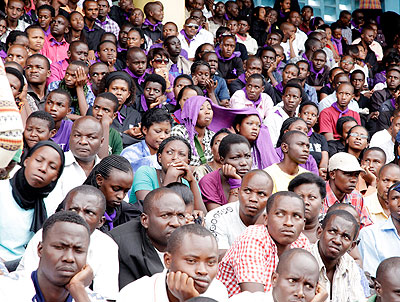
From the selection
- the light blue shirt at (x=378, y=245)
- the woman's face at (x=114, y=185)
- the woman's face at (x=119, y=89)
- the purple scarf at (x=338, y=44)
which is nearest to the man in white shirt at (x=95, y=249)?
the woman's face at (x=114, y=185)

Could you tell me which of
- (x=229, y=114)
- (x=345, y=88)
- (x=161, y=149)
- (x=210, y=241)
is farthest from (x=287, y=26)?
(x=210, y=241)

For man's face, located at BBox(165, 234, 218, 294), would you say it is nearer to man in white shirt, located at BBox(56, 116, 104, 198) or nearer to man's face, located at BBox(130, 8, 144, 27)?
man in white shirt, located at BBox(56, 116, 104, 198)

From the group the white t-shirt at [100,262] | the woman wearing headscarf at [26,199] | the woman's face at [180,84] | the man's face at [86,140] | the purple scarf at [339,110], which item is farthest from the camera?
the purple scarf at [339,110]

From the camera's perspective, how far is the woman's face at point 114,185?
4.62 meters

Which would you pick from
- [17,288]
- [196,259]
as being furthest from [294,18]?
[17,288]

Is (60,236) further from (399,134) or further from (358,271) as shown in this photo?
(399,134)

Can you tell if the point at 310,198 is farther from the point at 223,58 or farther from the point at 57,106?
the point at 223,58

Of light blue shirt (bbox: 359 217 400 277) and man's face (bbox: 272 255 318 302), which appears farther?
light blue shirt (bbox: 359 217 400 277)

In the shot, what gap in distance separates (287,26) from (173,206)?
852cm

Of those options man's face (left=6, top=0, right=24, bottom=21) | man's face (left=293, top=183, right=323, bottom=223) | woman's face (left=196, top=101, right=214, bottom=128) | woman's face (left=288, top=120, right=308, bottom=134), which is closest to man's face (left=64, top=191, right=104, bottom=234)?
man's face (left=293, top=183, right=323, bottom=223)

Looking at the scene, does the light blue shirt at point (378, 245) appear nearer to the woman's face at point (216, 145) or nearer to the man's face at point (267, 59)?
the woman's face at point (216, 145)

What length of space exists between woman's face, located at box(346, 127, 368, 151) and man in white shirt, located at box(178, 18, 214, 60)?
11.4ft

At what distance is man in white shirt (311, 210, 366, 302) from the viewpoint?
458cm

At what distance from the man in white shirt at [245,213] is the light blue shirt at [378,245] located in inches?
44.7
